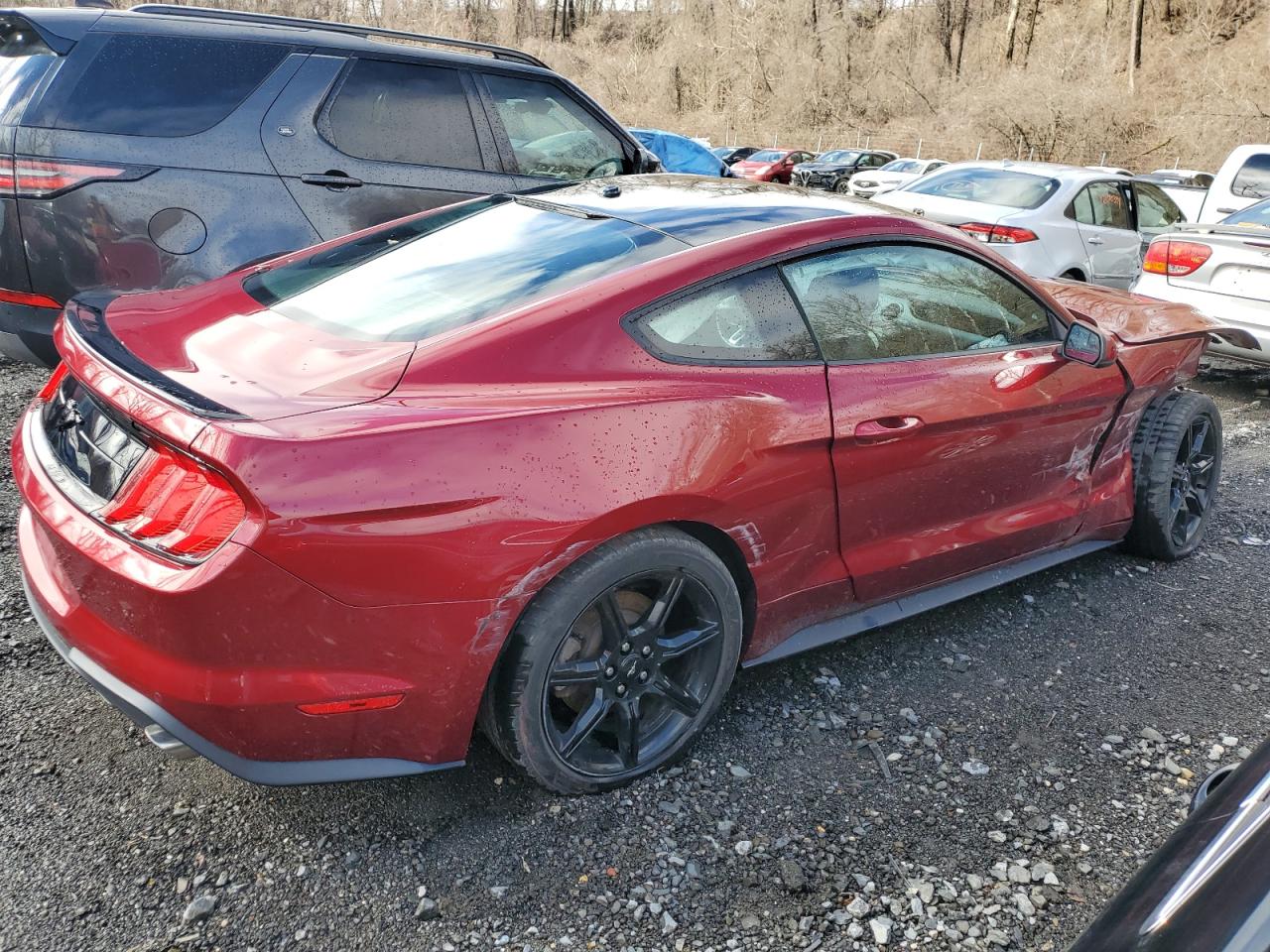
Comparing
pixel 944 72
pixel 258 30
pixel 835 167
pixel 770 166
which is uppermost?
pixel 258 30

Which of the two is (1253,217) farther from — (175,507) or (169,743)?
(169,743)

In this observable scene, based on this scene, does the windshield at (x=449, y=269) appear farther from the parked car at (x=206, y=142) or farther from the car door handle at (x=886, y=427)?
the parked car at (x=206, y=142)

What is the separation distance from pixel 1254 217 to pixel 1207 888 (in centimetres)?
745

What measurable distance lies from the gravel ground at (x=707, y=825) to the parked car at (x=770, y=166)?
74.9 ft

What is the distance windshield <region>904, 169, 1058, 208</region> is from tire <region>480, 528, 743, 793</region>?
6988 mm

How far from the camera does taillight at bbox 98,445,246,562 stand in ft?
6.36

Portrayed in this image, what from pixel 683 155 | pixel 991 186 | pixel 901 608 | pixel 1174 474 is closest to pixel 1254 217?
pixel 991 186

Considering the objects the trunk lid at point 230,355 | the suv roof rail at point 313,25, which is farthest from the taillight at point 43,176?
the trunk lid at point 230,355

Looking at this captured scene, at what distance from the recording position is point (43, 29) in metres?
4.11

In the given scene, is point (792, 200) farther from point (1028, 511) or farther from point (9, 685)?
point (9, 685)

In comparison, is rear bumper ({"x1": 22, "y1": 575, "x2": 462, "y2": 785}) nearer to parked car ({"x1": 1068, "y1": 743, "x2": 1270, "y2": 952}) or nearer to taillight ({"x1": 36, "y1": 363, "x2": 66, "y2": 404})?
taillight ({"x1": 36, "y1": 363, "x2": 66, "y2": 404})

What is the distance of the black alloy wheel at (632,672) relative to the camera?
2418mm

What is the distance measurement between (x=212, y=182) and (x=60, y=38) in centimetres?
79

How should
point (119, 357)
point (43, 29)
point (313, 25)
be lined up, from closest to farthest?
point (119, 357), point (43, 29), point (313, 25)
